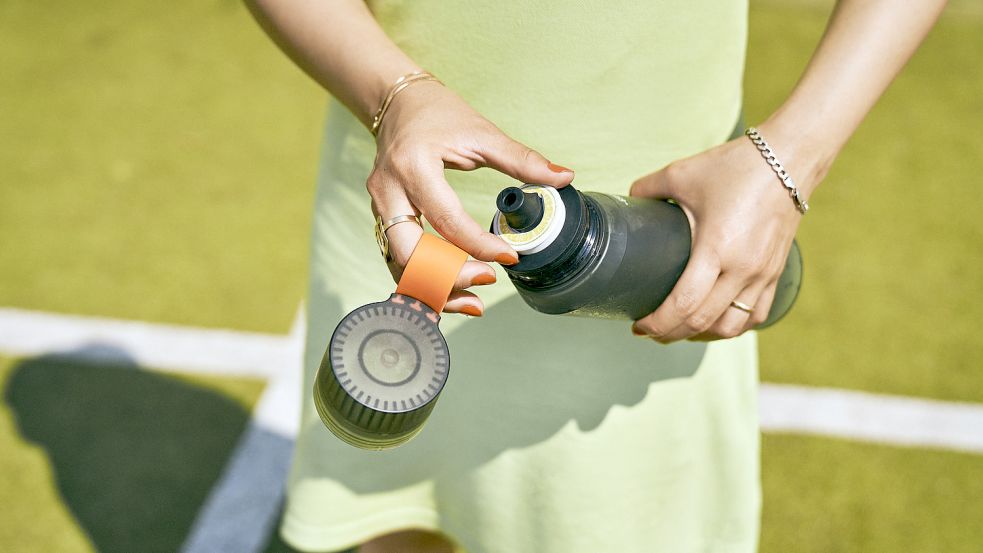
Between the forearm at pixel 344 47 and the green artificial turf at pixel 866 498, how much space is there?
153 cm

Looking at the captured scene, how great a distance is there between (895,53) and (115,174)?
2659 mm

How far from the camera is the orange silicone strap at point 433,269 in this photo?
918 millimetres

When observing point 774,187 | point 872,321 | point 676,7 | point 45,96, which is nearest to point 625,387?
point 774,187

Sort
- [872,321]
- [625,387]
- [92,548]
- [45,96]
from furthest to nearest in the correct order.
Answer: [45,96]
[872,321]
[92,548]
[625,387]

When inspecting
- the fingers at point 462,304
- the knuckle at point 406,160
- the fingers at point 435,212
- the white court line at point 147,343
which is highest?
the knuckle at point 406,160

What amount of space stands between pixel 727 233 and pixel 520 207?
0.81ft

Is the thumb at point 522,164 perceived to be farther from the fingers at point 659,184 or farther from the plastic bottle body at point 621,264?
the fingers at point 659,184

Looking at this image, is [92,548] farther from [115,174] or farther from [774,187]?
[774,187]

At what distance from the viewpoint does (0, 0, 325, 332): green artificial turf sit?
274 centimetres

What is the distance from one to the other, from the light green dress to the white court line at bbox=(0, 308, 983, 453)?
107 centimetres

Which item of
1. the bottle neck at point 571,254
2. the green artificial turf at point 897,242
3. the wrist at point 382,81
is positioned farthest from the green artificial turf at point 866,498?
the wrist at point 382,81

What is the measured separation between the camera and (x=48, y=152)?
10.5ft

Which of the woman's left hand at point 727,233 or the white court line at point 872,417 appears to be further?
the white court line at point 872,417

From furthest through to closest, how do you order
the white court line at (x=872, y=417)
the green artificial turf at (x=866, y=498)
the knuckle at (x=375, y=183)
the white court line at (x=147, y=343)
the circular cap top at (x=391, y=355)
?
the white court line at (x=147, y=343), the white court line at (x=872, y=417), the green artificial turf at (x=866, y=498), the knuckle at (x=375, y=183), the circular cap top at (x=391, y=355)
